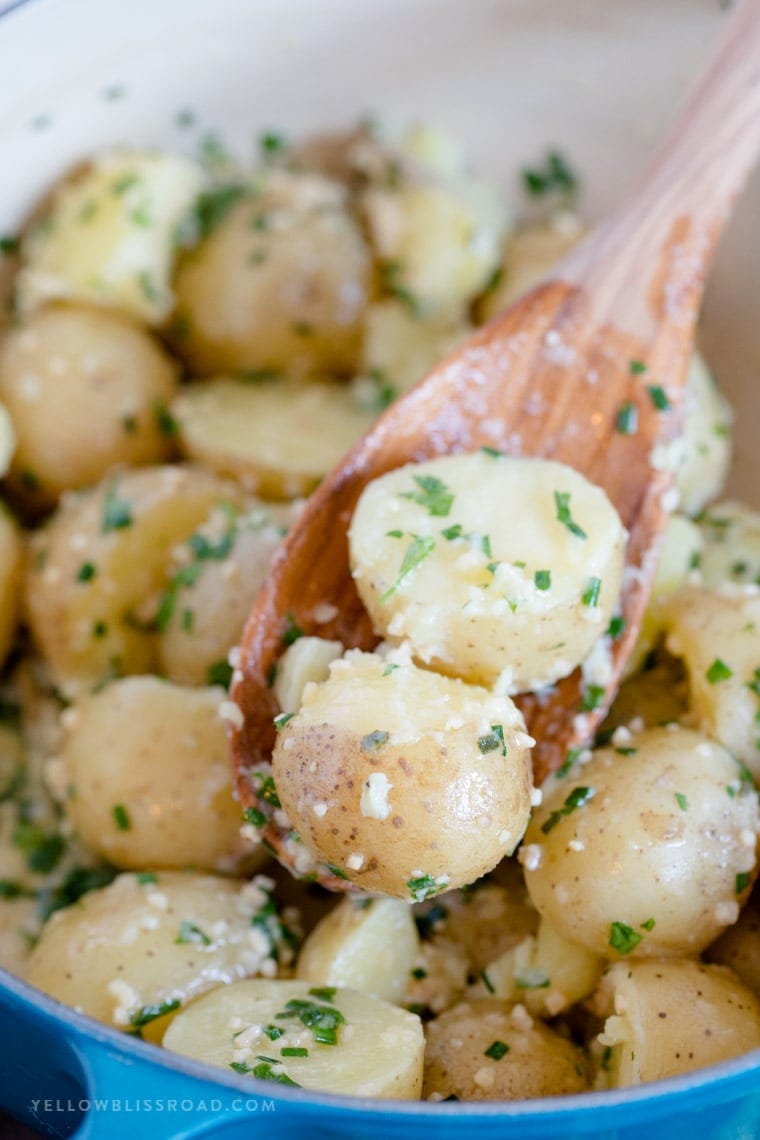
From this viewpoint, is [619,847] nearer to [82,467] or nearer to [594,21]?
[82,467]

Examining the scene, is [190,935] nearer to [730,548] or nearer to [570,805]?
[570,805]

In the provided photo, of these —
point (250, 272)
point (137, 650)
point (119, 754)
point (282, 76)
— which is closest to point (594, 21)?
point (282, 76)

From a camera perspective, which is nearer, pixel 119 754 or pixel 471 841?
pixel 471 841

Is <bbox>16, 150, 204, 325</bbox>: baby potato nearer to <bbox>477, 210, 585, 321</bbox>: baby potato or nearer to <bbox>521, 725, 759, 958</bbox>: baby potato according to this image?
<bbox>477, 210, 585, 321</bbox>: baby potato

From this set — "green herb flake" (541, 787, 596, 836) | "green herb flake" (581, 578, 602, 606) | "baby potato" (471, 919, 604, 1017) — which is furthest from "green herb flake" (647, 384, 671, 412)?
"baby potato" (471, 919, 604, 1017)

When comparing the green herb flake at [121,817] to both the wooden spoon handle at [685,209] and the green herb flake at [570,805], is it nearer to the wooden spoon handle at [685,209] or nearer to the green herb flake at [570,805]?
the green herb flake at [570,805]

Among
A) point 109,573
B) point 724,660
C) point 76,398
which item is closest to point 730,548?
point 724,660
